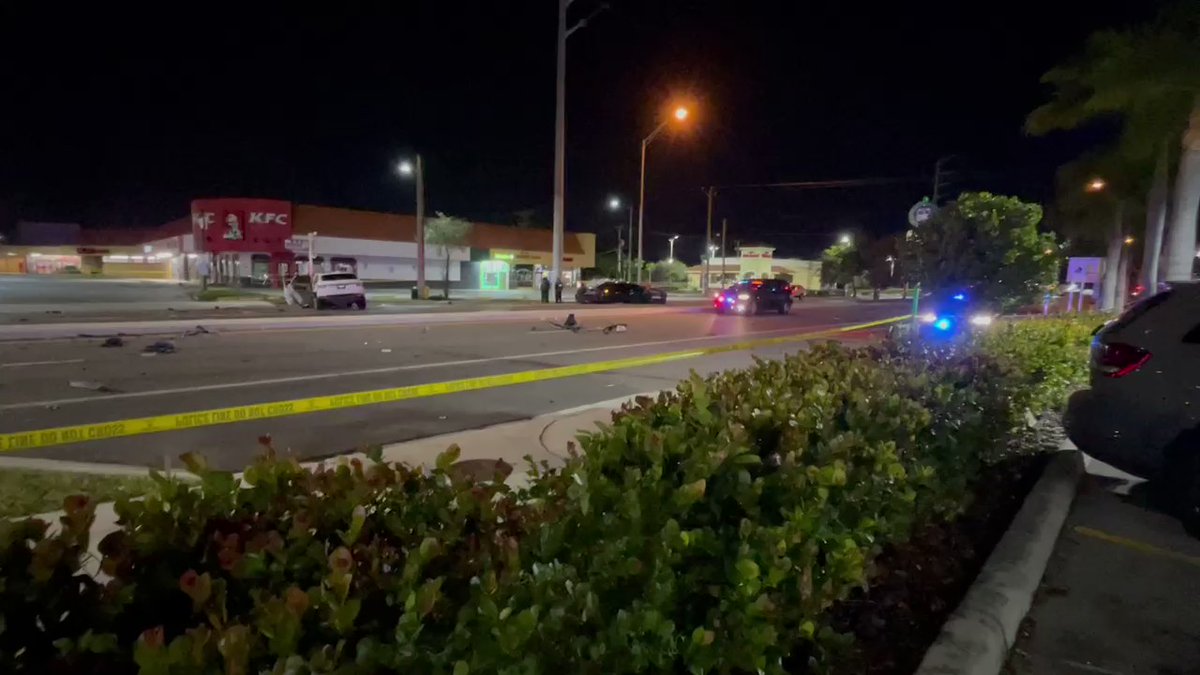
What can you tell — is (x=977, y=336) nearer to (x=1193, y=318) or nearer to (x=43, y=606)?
(x=1193, y=318)

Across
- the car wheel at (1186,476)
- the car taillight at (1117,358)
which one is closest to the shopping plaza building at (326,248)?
the car taillight at (1117,358)

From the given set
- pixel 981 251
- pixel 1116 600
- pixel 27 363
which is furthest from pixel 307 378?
pixel 1116 600

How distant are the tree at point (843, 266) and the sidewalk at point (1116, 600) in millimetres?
67758

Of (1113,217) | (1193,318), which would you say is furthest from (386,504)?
(1113,217)

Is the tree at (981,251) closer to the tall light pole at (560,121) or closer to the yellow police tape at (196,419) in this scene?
the yellow police tape at (196,419)

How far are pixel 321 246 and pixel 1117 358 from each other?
51.0 meters

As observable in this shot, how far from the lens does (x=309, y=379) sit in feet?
41.5

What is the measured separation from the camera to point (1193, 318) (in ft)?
17.6

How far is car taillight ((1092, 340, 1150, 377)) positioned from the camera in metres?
5.50

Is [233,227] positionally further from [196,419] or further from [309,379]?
[196,419]

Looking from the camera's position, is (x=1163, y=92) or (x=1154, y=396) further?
(x=1163, y=92)

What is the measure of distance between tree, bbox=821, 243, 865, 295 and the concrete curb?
68.2 metres

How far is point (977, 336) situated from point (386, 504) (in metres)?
6.66

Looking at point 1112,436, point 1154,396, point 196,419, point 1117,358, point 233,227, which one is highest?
point 233,227
